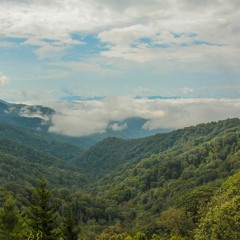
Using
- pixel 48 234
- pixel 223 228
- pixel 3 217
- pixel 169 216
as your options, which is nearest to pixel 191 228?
pixel 169 216

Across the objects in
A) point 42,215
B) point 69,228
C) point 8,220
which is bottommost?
point 8,220

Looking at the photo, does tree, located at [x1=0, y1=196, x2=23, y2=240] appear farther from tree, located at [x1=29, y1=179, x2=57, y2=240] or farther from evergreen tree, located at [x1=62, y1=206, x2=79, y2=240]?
tree, located at [x1=29, y1=179, x2=57, y2=240]

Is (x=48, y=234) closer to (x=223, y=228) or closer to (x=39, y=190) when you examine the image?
(x=39, y=190)

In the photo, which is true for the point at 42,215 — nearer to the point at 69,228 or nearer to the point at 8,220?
the point at 69,228

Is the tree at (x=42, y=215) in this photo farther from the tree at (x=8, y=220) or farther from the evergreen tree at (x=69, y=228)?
the tree at (x=8, y=220)

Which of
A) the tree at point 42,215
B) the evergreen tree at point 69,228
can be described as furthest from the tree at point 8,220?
the tree at point 42,215

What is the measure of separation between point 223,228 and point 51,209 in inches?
1227

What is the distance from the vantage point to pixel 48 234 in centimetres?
5244

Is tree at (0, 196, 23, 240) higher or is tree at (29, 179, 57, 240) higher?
tree at (29, 179, 57, 240)

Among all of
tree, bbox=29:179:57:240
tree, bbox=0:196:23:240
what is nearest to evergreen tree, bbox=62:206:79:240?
tree, bbox=29:179:57:240

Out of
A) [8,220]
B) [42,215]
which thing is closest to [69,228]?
[42,215]

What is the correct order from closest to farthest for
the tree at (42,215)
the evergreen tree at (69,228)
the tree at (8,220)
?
the tree at (42,215) → the evergreen tree at (69,228) → the tree at (8,220)

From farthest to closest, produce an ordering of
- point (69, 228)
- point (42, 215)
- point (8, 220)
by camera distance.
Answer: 1. point (8, 220)
2. point (69, 228)
3. point (42, 215)

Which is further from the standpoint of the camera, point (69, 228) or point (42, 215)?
point (69, 228)
